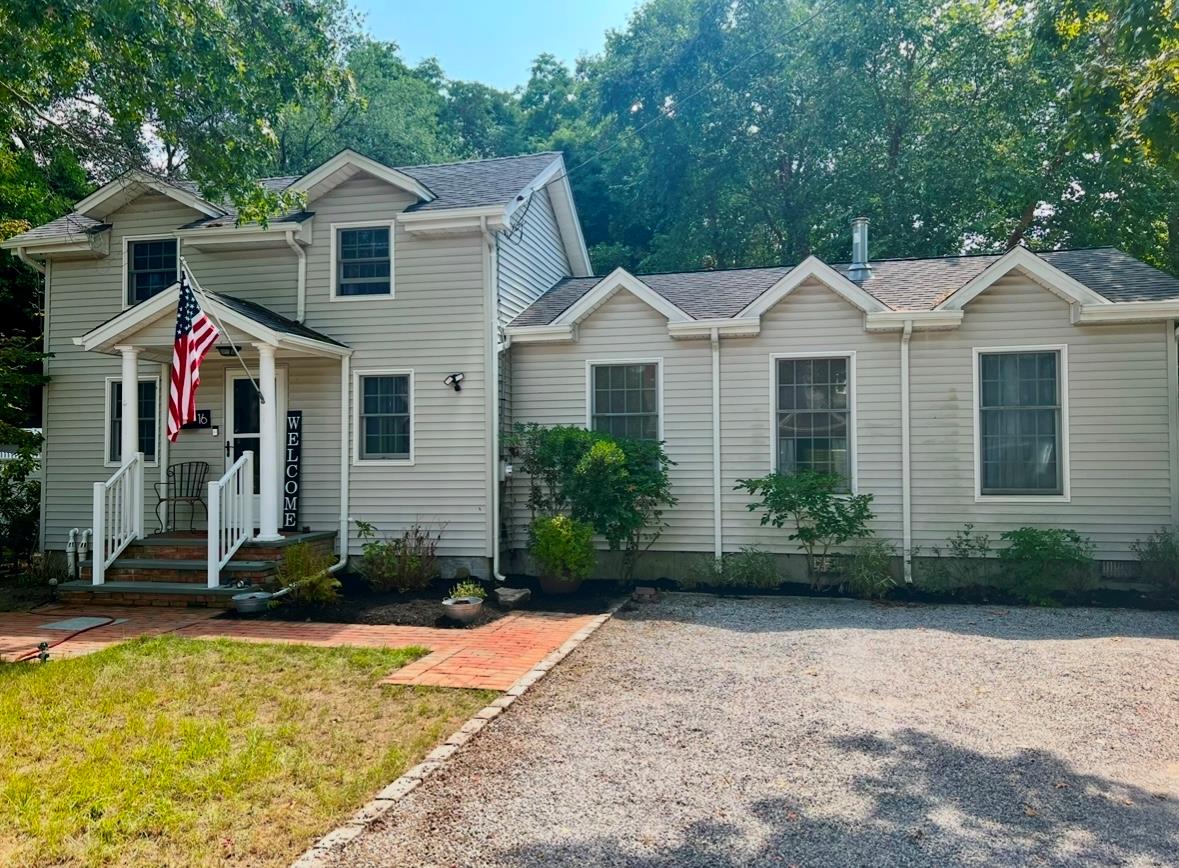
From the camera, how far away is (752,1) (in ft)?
77.8

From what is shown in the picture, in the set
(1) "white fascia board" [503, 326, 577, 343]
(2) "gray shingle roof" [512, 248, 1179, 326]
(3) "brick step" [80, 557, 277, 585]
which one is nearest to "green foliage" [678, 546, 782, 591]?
(2) "gray shingle roof" [512, 248, 1179, 326]

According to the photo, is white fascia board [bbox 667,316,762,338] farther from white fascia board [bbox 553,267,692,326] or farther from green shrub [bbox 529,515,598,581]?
green shrub [bbox 529,515,598,581]

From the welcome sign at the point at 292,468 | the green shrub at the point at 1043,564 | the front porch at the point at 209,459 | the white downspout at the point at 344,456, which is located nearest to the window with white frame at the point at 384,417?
the white downspout at the point at 344,456

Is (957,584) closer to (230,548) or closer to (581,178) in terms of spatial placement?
(230,548)

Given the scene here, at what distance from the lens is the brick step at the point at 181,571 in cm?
945

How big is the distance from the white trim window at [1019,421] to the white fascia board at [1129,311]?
0.55m

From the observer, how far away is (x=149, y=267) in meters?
12.0

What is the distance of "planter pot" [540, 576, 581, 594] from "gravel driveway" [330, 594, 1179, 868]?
2617mm

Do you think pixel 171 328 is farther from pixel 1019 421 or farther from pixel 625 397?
pixel 1019 421

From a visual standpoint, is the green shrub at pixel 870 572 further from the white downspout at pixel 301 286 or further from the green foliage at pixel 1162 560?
the white downspout at pixel 301 286

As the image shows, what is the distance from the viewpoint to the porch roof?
9.63 m

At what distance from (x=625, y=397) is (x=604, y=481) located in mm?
1752

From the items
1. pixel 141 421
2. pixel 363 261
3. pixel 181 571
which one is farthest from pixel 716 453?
pixel 141 421

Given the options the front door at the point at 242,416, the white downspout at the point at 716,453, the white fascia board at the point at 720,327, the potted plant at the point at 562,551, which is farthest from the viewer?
the front door at the point at 242,416
